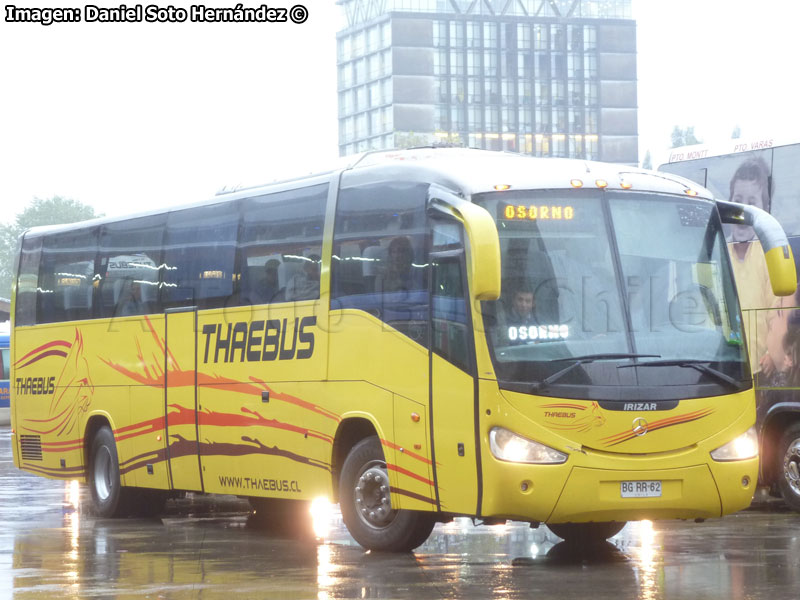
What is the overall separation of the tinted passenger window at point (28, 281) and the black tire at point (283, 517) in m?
4.08

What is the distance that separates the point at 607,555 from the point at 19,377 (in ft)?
32.1

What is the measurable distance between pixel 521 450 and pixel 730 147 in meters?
7.83

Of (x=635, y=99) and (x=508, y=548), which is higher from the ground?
(x=635, y=99)

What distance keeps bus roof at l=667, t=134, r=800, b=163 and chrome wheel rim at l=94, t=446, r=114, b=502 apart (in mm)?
7774

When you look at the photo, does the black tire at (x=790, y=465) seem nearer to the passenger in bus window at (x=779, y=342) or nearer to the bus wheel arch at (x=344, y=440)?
the passenger in bus window at (x=779, y=342)

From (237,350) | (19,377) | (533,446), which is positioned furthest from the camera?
(19,377)

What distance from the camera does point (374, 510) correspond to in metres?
Result: 13.5

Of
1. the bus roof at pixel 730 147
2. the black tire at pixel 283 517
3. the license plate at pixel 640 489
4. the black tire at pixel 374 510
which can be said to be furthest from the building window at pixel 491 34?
the license plate at pixel 640 489

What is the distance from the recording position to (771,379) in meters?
17.2

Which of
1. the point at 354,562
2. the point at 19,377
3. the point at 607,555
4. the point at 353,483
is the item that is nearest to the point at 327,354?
the point at 353,483

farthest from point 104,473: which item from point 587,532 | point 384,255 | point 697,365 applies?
point 697,365

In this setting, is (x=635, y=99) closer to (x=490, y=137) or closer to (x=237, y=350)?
(x=490, y=137)

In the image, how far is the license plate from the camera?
12.0 meters

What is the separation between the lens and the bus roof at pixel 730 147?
1783 cm
